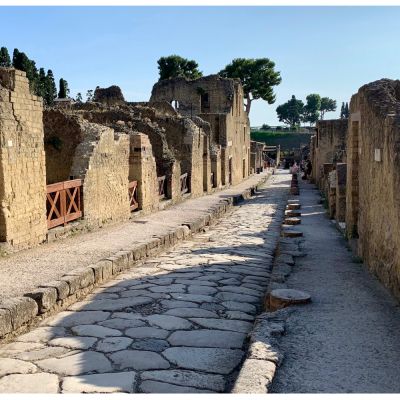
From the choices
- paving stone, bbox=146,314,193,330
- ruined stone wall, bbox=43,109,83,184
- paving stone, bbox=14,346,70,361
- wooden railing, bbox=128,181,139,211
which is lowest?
paving stone, bbox=14,346,70,361

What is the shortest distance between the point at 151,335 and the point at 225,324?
2.79 feet

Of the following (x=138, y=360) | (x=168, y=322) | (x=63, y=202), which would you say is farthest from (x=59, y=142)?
(x=138, y=360)

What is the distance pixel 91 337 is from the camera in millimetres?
4953

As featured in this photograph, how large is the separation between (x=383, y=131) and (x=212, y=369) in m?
3.75

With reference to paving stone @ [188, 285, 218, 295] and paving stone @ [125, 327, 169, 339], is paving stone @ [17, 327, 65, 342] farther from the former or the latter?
paving stone @ [188, 285, 218, 295]

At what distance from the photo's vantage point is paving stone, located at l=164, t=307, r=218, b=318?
570cm

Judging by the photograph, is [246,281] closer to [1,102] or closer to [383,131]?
[383,131]

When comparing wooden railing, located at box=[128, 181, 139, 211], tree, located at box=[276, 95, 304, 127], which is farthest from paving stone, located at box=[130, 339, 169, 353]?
tree, located at box=[276, 95, 304, 127]

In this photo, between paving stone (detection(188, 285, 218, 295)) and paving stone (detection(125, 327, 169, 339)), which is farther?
paving stone (detection(188, 285, 218, 295))

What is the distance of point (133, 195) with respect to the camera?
13422 millimetres

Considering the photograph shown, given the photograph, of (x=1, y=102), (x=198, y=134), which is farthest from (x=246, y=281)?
(x=198, y=134)

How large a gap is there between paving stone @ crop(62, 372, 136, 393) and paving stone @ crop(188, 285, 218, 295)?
8.54 feet

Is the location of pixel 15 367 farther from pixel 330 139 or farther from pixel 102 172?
pixel 330 139

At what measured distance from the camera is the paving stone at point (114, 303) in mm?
5957
